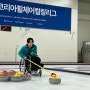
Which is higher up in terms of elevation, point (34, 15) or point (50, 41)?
point (34, 15)

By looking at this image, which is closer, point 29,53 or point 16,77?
point 16,77

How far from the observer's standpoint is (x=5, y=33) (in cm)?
1122

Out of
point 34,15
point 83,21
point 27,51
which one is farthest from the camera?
point 83,21

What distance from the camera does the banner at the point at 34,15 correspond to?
446 inches

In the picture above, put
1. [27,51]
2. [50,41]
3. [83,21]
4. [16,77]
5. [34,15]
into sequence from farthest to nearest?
[83,21]
[50,41]
[34,15]
[27,51]
[16,77]

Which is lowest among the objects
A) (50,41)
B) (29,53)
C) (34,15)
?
(29,53)

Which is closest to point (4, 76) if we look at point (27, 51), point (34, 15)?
point (27, 51)

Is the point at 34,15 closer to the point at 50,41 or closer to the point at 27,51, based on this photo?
the point at 50,41

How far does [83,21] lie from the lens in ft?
47.3

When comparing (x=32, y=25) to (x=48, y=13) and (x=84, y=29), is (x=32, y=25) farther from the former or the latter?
(x=84, y=29)

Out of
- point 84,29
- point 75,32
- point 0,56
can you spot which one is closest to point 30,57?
point 0,56

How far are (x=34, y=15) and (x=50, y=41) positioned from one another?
152 centimetres

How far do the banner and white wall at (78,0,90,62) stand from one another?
1.76 meters

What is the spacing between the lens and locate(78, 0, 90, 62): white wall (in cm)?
1434
